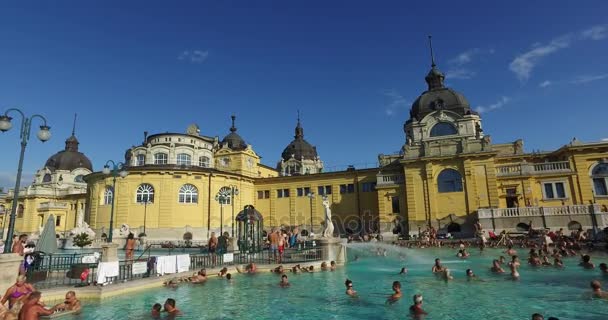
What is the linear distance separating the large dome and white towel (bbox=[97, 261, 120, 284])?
36.6 metres

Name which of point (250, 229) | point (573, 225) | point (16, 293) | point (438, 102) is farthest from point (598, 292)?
point (438, 102)

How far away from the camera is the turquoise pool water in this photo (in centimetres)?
1009

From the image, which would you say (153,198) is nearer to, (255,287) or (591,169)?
(255,287)

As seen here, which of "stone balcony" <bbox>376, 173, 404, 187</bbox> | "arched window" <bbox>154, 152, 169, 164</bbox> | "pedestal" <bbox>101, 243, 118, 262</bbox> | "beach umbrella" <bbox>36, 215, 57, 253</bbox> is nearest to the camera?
"pedestal" <bbox>101, 243, 118, 262</bbox>

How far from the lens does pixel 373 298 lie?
12.2 metres

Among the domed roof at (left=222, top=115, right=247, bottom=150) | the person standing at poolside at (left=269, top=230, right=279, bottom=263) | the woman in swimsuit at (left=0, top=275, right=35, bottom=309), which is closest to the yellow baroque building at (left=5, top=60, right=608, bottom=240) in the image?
the domed roof at (left=222, top=115, right=247, bottom=150)

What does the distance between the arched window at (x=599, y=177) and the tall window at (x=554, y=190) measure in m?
2.70

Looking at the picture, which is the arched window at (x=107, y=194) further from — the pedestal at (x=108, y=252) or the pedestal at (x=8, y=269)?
the pedestal at (x=8, y=269)

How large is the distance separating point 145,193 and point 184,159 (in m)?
10.3

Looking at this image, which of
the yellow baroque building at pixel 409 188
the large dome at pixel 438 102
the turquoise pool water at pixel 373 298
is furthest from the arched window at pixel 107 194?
the large dome at pixel 438 102

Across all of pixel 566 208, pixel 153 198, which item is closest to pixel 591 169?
pixel 566 208

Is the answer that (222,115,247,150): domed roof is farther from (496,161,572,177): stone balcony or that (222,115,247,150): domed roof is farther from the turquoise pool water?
the turquoise pool water

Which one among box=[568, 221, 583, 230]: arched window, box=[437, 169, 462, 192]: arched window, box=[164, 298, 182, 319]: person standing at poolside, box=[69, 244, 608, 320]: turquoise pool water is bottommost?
box=[69, 244, 608, 320]: turquoise pool water

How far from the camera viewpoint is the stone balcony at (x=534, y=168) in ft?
113
